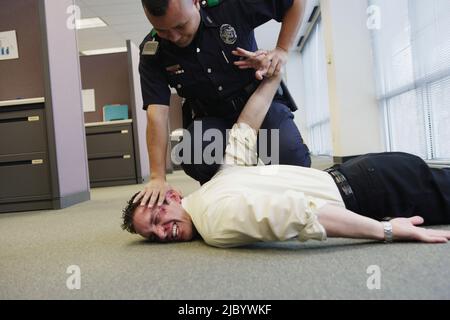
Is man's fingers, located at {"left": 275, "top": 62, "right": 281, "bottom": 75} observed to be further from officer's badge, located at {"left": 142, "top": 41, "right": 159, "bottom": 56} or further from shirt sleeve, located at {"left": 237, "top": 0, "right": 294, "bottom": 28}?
officer's badge, located at {"left": 142, "top": 41, "right": 159, "bottom": 56}

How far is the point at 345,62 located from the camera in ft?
13.0

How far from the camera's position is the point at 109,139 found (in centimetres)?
420

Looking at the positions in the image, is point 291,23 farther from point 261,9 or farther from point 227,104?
point 227,104

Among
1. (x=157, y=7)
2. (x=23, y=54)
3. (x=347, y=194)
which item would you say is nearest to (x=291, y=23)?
(x=157, y=7)

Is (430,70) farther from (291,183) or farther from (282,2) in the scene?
(291,183)

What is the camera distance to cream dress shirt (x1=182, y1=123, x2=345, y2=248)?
913mm

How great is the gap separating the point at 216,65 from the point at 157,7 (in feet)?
1.04

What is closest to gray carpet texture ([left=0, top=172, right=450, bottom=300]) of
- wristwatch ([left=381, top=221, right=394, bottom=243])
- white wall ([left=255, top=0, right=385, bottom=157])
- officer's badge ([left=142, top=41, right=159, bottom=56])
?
wristwatch ([left=381, top=221, right=394, bottom=243])

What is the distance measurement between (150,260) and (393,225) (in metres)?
0.58

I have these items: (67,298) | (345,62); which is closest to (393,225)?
(67,298)

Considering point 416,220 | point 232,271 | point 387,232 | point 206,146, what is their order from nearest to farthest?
1. point 232,271
2. point 387,232
3. point 416,220
4. point 206,146

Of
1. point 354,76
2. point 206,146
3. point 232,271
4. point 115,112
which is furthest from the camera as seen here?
point 115,112

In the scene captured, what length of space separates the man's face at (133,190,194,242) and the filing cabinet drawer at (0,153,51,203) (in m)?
1.64
